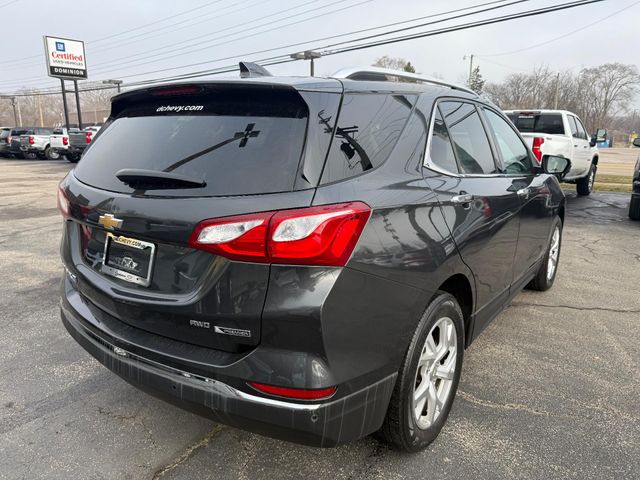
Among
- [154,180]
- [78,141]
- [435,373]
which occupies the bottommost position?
[435,373]

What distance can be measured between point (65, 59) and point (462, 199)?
4053 cm

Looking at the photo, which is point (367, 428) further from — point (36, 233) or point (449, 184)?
point (36, 233)

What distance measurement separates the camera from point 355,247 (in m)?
1.82

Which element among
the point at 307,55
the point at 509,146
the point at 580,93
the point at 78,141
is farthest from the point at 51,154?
the point at 580,93

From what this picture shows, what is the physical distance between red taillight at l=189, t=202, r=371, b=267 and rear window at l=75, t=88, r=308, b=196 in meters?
0.14

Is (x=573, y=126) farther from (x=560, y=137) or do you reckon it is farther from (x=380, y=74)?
(x=380, y=74)

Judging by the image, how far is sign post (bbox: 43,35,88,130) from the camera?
3494cm

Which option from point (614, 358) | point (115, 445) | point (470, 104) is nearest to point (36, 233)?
point (115, 445)

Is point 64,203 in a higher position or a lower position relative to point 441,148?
lower

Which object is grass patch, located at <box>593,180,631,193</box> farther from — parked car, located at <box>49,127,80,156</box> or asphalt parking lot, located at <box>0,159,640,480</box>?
parked car, located at <box>49,127,80,156</box>

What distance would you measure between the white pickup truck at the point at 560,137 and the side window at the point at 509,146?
7.08 meters

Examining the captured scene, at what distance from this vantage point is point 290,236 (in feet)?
5.70

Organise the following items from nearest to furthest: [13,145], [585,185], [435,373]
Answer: [435,373]
[585,185]
[13,145]

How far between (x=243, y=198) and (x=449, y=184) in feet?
3.83
